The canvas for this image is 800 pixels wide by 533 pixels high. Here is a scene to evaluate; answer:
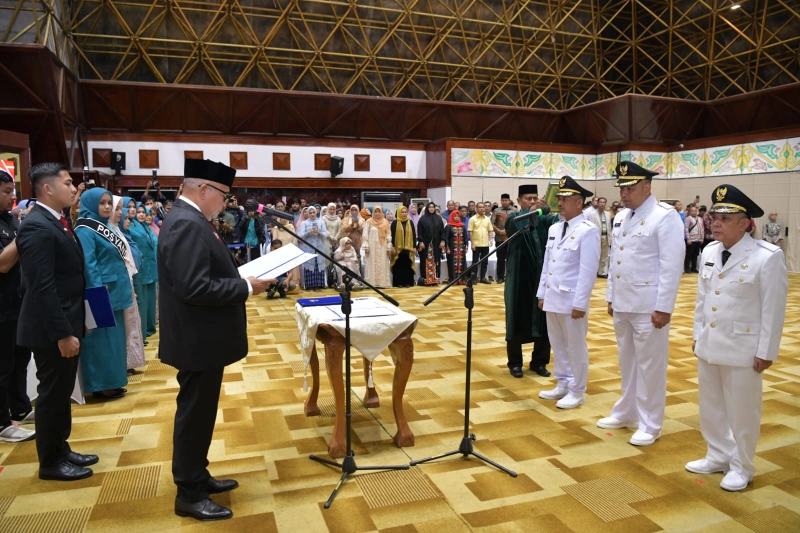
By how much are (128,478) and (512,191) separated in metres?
11.8

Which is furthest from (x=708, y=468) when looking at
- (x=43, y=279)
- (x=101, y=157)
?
(x=101, y=157)

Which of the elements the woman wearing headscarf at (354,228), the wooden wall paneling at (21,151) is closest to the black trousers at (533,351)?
the woman wearing headscarf at (354,228)

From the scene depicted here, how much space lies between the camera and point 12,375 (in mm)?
3129

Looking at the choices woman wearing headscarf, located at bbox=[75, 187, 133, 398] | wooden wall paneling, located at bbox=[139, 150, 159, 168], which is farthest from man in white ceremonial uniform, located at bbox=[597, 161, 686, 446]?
wooden wall paneling, located at bbox=[139, 150, 159, 168]

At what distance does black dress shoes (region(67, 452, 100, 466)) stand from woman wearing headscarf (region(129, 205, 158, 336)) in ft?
7.50

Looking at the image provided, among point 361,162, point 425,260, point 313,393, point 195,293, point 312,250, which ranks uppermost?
point 361,162

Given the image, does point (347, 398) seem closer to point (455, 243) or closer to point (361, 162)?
point (455, 243)

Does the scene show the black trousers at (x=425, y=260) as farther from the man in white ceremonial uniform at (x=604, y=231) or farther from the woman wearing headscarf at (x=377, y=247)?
the man in white ceremonial uniform at (x=604, y=231)

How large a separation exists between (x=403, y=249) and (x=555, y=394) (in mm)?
5393

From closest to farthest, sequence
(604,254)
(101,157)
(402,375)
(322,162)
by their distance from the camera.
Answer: (402,375) → (604,254) → (101,157) → (322,162)

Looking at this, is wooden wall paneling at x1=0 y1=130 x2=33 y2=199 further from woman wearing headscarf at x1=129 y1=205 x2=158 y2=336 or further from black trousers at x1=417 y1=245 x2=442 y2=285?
black trousers at x1=417 y1=245 x2=442 y2=285

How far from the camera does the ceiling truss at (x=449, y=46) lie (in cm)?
1341

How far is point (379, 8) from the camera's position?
583 inches

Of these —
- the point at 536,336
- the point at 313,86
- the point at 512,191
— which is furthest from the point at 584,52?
the point at 536,336
